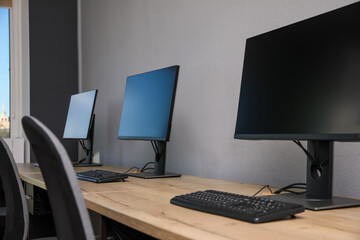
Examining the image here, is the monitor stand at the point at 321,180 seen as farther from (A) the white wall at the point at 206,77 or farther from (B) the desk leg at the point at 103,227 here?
(B) the desk leg at the point at 103,227

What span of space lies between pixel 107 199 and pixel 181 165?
3.34ft

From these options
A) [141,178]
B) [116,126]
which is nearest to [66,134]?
[116,126]

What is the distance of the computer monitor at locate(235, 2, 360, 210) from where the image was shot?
1062 mm

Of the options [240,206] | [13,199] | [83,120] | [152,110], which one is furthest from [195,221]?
[83,120]

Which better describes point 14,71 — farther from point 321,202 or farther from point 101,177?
point 321,202

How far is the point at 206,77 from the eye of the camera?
210cm

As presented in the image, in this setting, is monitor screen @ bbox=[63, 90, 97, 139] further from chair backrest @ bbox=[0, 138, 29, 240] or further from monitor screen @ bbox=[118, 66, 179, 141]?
chair backrest @ bbox=[0, 138, 29, 240]

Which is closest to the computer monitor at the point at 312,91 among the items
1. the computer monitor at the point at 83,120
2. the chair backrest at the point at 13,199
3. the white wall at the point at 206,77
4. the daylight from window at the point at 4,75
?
the white wall at the point at 206,77

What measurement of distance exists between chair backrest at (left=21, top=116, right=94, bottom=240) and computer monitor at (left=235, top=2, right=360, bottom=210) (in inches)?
25.8

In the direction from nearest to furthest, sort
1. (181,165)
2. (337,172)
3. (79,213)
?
(79,213) < (337,172) < (181,165)

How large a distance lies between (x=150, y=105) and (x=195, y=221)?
114 cm

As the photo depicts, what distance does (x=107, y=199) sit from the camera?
4.27ft

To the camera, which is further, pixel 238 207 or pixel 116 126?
pixel 116 126

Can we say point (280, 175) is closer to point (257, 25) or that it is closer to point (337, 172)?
point (337, 172)
